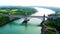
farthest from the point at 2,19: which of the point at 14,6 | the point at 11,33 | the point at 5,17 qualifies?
the point at 14,6

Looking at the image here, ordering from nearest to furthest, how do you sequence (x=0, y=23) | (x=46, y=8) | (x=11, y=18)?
1. (x=0, y=23)
2. (x=11, y=18)
3. (x=46, y=8)

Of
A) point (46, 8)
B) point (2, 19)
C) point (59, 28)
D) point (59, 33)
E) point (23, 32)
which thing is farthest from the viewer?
point (46, 8)

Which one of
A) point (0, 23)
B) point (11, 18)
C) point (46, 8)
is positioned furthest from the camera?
point (46, 8)

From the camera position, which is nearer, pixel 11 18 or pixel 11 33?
pixel 11 33

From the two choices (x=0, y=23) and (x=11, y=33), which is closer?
(x=11, y=33)

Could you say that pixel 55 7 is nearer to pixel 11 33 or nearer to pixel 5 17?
pixel 5 17

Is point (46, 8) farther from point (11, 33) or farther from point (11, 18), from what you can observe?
point (11, 33)

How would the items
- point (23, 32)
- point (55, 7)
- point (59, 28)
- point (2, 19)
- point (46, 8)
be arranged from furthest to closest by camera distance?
point (46, 8) → point (55, 7) → point (2, 19) → point (23, 32) → point (59, 28)

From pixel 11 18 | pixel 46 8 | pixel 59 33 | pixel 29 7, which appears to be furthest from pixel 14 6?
pixel 59 33
